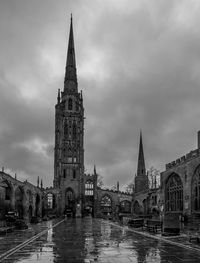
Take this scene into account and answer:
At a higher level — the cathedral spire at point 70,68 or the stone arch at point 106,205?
the cathedral spire at point 70,68

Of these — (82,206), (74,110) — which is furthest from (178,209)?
(74,110)

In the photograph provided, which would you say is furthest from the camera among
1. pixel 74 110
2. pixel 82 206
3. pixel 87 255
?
pixel 74 110

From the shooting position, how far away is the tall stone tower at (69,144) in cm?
12294

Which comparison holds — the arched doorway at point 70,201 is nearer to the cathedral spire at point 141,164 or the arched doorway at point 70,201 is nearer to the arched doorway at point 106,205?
the arched doorway at point 106,205

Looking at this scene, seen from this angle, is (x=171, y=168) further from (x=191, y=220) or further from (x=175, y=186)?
(x=191, y=220)

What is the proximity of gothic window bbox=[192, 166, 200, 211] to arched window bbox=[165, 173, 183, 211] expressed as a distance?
17.6 ft

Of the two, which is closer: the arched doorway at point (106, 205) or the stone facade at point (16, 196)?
the stone facade at point (16, 196)

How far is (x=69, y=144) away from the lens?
126625mm

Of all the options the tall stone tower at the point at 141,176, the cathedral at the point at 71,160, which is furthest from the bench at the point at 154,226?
the tall stone tower at the point at 141,176

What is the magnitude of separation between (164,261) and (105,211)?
123951 mm

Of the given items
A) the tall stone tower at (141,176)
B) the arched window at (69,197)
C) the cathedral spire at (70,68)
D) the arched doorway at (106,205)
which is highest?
the cathedral spire at (70,68)

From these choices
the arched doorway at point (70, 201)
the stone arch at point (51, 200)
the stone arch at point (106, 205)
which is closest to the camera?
the arched doorway at point (70, 201)

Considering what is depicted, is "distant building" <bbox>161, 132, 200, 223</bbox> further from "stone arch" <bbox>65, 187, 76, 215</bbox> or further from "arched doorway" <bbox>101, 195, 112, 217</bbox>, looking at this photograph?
"arched doorway" <bbox>101, 195, 112, 217</bbox>

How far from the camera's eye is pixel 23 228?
128 feet
